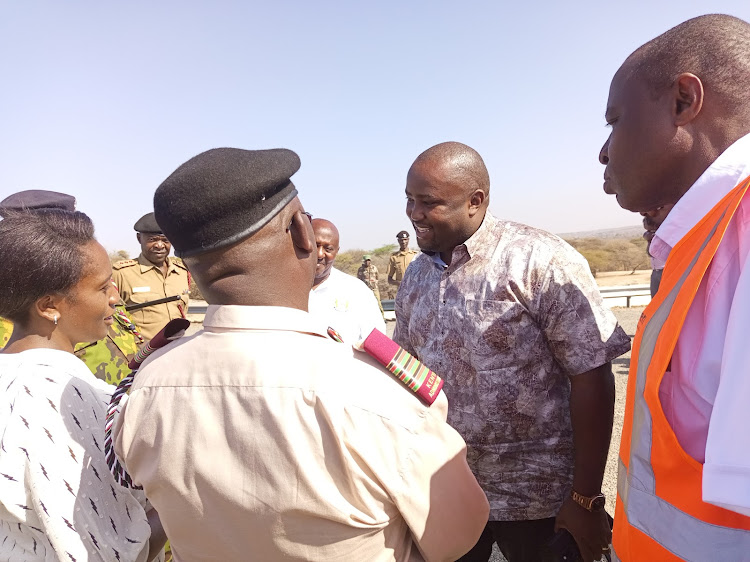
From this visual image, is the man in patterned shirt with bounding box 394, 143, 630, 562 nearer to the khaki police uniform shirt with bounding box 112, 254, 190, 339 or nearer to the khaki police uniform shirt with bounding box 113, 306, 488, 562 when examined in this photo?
the khaki police uniform shirt with bounding box 113, 306, 488, 562

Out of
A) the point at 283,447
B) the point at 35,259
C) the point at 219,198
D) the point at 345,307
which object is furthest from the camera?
the point at 345,307

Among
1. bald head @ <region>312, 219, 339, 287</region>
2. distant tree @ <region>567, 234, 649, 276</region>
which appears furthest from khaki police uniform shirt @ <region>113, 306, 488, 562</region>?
distant tree @ <region>567, 234, 649, 276</region>

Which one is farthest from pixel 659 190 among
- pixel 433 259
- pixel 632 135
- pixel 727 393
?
pixel 433 259

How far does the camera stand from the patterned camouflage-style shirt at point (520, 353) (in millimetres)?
2199

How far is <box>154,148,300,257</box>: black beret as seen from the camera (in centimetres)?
129

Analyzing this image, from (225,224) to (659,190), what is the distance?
3.97 feet

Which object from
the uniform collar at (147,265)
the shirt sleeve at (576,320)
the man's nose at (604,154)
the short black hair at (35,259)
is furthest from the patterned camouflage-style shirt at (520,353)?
the uniform collar at (147,265)

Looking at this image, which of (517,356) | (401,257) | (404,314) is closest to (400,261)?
(401,257)

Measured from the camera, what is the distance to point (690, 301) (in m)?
1.05

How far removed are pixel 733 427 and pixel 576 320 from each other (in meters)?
1.30

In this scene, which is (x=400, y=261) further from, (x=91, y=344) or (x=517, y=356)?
(x=517, y=356)

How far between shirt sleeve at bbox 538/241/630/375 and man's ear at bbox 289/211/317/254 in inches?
49.2

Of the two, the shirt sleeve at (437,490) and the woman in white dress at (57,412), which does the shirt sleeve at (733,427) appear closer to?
the shirt sleeve at (437,490)

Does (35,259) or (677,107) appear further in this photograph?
(35,259)
